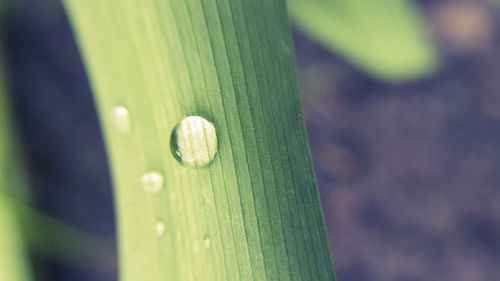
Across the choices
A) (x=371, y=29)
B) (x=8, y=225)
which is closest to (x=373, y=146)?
(x=371, y=29)

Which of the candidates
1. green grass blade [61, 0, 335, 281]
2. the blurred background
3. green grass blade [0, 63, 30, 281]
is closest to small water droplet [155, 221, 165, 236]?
green grass blade [61, 0, 335, 281]

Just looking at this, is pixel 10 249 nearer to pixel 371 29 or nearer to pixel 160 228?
pixel 160 228

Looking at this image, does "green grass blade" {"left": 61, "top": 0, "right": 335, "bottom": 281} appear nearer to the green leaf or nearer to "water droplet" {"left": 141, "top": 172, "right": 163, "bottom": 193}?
"water droplet" {"left": 141, "top": 172, "right": 163, "bottom": 193}

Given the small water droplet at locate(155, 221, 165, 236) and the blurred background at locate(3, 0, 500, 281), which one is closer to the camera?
the small water droplet at locate(155, 221, 165, 236)

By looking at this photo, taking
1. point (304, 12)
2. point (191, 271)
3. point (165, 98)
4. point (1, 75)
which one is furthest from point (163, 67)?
point (1, 75)

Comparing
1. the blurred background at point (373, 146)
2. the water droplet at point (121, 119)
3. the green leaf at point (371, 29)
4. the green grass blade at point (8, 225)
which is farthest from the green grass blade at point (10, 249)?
the green leaf at point (371, 29)

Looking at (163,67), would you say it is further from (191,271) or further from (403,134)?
(403,134)

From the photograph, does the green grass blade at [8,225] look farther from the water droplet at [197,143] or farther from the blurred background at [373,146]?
the water droplet at [197,143]
